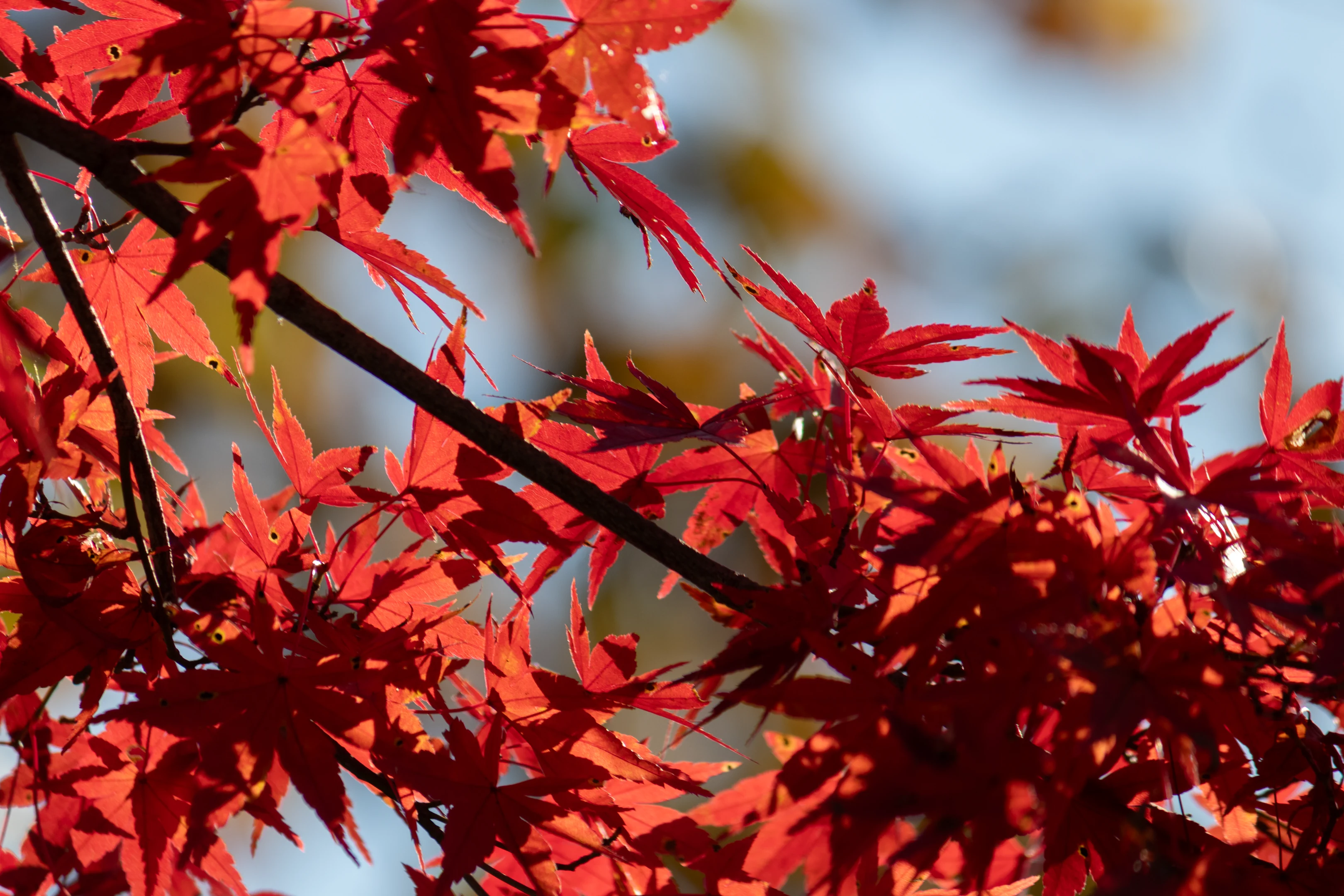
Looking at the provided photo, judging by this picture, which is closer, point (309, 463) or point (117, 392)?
point (117, 392)

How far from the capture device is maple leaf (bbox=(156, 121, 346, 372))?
0.66 metres

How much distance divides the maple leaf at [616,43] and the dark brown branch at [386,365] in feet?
0.93

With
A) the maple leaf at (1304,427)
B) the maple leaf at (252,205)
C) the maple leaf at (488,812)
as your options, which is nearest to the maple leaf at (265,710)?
the maple leaf at (488,812)

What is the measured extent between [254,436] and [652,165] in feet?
11.2

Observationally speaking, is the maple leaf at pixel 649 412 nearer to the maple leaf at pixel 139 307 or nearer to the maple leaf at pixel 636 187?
the maple leaf at pixel 636 187

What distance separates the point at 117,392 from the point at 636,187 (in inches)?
21.3

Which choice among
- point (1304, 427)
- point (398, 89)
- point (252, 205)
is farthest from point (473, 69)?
point (1304, 427)

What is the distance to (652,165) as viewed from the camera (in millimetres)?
6848

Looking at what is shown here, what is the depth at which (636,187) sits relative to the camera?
93cm

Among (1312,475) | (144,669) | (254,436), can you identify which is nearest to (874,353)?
(1312,475)

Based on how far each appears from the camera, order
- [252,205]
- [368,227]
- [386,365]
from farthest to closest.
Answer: [368,227] < [386,365] < [252,205]

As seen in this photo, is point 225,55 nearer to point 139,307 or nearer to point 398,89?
point 398,89

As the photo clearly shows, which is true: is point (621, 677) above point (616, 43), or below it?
below

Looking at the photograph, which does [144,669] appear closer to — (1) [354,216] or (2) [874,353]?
(1) [354,216]
